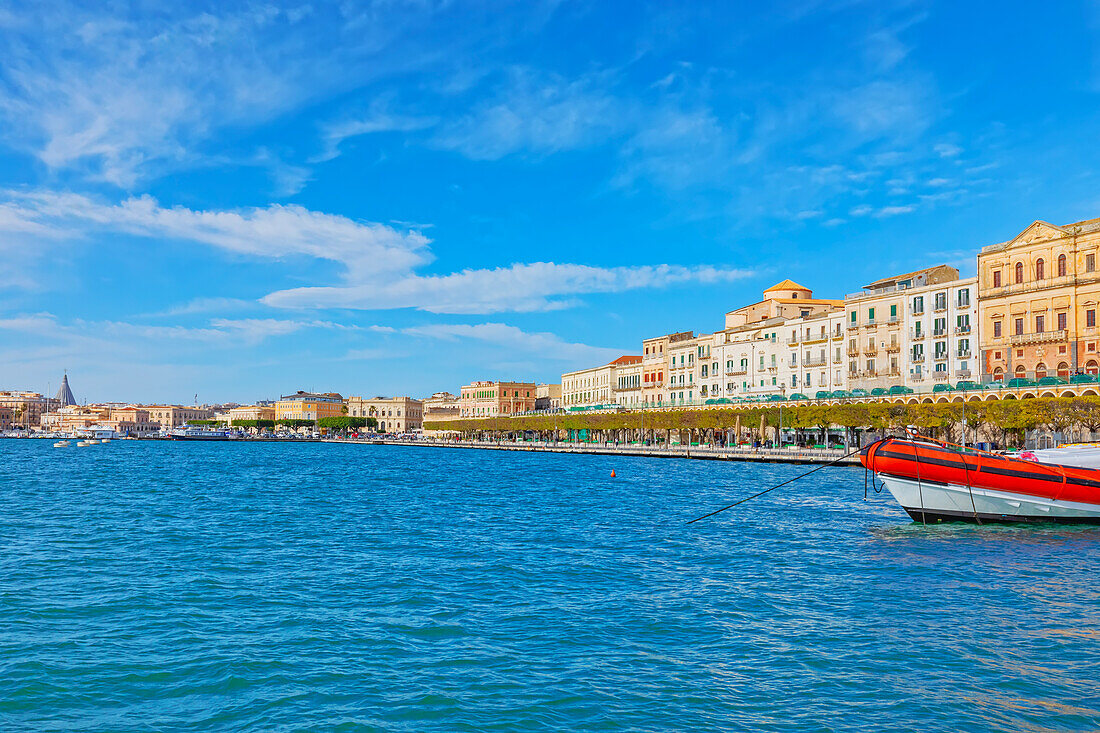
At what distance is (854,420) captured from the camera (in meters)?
64.4

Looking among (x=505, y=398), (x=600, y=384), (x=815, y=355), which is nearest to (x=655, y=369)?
(x=600, y=384)

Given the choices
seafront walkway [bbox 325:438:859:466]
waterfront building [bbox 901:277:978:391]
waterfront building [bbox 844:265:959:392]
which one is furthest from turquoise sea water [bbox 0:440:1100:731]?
waterfront building [bbox 844:265:959:392]

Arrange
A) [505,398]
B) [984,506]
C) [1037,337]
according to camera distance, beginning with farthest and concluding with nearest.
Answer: [505,398] < [1037,337] < [984,506]

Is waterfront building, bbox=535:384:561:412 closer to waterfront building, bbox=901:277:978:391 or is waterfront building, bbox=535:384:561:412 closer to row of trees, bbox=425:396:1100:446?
row of trees, bbox=425:396:1100:446

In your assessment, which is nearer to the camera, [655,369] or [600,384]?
[655,369]

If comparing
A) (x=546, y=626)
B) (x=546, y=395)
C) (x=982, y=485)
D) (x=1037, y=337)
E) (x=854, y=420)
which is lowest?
(x=546, y=626)

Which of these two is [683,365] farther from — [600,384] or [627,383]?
[600,384]

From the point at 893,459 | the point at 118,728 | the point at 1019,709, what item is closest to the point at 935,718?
the point at 1019,709

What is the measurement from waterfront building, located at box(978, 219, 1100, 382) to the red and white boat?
35.3 metres

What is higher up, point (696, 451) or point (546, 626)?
point (546, 626)

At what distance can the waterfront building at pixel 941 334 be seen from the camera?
6556 centimetres

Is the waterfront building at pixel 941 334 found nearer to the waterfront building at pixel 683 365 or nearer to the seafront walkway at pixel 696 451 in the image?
the seafront walkway at pixel 696 451

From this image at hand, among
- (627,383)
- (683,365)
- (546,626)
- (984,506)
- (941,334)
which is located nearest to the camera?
(546,626)

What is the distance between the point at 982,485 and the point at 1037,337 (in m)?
41.2
